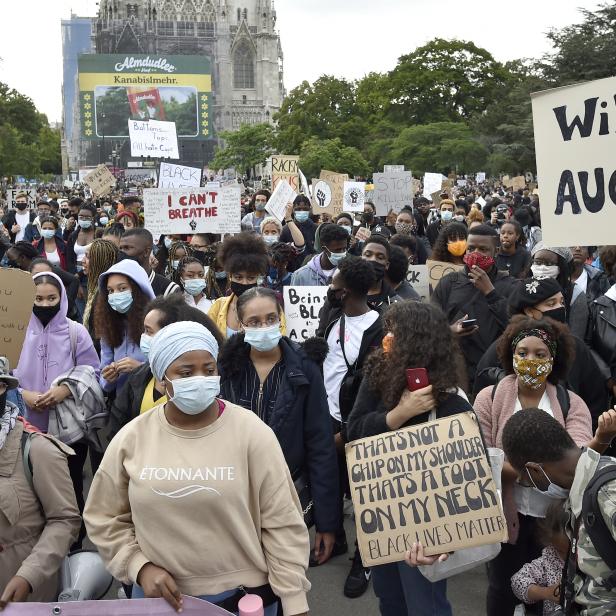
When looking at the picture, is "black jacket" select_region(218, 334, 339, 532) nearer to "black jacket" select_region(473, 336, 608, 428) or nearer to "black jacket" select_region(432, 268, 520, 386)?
"black jacket" select_region(473, 336, 608, 428)

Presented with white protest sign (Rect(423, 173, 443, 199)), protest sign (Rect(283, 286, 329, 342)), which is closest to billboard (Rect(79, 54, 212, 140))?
white protest sign (Rect(423, 173, 443, 199))

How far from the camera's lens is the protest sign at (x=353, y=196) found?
1327 centimetres

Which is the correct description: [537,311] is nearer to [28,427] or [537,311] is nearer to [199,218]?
[28,427]

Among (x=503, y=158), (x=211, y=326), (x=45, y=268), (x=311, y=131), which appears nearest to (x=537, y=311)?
(x=211, y=326)

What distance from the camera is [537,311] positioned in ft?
14.2

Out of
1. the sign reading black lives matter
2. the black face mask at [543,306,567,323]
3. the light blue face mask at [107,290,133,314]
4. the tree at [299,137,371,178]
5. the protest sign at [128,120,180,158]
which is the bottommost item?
the sign reading black lives matter

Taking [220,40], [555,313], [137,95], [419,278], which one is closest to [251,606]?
[555,313]

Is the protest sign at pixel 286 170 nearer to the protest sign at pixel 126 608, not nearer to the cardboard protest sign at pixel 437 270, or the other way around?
the cardboard protest sign at pixel 437 270

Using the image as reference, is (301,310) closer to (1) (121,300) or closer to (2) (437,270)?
(1) (121,300)

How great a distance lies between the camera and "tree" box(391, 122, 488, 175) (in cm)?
Result: 3944

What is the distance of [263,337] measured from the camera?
3.65 m

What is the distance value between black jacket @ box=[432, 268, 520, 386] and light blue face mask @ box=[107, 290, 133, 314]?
2.01 m

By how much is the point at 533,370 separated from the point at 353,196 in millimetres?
10227

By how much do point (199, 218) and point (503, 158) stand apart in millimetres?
31571
